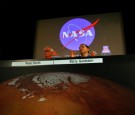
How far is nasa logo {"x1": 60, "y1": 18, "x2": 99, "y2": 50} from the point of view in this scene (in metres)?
2.31

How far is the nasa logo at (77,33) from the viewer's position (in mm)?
2312

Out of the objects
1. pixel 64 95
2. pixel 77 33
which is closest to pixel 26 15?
pixel 77 33

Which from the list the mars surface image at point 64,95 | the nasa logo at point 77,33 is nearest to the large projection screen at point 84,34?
the nasa logo at point 77,33

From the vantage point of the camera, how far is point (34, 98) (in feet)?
2.83

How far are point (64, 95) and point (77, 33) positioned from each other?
1577 mm

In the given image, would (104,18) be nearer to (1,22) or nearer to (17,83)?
(1,22)

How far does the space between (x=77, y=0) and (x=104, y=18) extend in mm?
387

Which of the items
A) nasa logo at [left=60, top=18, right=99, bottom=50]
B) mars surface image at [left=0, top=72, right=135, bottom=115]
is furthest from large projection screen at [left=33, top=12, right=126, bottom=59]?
mars surface image at [left=0, top=72, right=135, bottom=115]

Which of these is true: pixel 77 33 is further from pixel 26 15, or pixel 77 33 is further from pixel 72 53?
pixel 26 15

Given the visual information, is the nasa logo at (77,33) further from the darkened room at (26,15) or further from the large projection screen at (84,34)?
the darkened room at (26,15)

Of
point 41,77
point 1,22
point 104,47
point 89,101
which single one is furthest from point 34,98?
point 1,22

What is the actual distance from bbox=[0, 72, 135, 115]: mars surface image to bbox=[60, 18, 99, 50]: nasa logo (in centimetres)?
145

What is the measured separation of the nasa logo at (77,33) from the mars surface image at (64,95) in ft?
4.75

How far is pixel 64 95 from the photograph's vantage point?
0.84 meters
